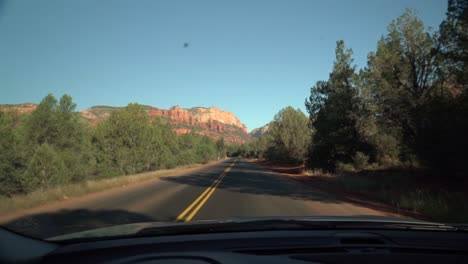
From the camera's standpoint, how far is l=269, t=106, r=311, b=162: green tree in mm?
52509

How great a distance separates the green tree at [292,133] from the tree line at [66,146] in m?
20.8

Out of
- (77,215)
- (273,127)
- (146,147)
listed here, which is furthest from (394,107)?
(273,127)

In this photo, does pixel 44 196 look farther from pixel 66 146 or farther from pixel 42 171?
pixel 66 146

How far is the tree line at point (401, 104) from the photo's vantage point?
17359 millimetres

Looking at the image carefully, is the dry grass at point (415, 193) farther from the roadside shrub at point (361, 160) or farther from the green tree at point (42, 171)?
the green tree at point (42, 171)

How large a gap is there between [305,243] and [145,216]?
315 inches

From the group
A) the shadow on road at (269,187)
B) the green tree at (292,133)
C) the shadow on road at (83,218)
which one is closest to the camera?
the shadow on road at (83,218)

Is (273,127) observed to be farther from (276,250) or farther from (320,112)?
(276,250)

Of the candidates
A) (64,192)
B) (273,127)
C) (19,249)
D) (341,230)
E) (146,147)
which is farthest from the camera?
(273,127)

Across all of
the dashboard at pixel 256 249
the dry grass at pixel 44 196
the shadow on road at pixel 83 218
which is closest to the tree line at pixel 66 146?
the dry grass at pixel 44 196

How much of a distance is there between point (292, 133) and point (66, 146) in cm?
3335

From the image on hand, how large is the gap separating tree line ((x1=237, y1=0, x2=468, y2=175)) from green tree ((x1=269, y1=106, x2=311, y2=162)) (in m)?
16.2

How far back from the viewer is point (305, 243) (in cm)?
285

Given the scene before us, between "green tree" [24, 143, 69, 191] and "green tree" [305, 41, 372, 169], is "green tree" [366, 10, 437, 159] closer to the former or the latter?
"green tree" [305, 41, 372, 169]
